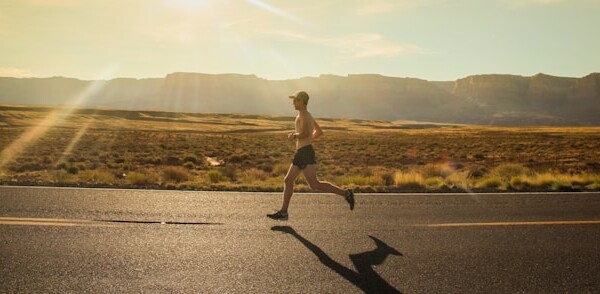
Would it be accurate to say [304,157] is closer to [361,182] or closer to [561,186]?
[361,182]

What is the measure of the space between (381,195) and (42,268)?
577cm

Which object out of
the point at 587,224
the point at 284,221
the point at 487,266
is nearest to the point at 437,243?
the point at 487,266

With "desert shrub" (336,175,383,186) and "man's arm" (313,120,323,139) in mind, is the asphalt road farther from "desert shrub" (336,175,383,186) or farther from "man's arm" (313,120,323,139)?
"desert shrub" (336,175,383,186)

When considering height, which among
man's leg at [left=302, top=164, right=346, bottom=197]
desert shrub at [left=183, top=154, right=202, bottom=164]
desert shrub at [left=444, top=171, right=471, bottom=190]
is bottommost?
desert shrub at [left=183, top=154, right=202, bottom=164]

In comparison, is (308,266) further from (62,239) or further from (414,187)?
(414,187)

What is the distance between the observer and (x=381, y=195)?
350 inches

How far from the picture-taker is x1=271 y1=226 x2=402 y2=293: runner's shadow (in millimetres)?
4030

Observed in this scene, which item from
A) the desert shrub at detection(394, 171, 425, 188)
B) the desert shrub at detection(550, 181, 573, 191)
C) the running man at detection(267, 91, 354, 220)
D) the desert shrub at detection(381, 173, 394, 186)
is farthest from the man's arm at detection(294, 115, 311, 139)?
the desert shrub at detection(550, 181, 573, 191)

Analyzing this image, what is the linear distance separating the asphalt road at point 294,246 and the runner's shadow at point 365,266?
10mm

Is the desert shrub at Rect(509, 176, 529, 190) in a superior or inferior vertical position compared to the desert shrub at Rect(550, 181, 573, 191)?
inferior

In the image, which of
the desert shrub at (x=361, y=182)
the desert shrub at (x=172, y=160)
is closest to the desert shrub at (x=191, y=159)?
the desert shrub at (x=172, y=160)

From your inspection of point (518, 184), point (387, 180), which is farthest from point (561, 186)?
point (387, 180)

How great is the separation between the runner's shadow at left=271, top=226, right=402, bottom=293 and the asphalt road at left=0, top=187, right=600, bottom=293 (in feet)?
0.03

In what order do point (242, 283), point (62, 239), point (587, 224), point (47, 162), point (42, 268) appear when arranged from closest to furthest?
point (242, 283) → point (42, 268) → point (62, 239) → point (587, 224) → point (47, 162)
